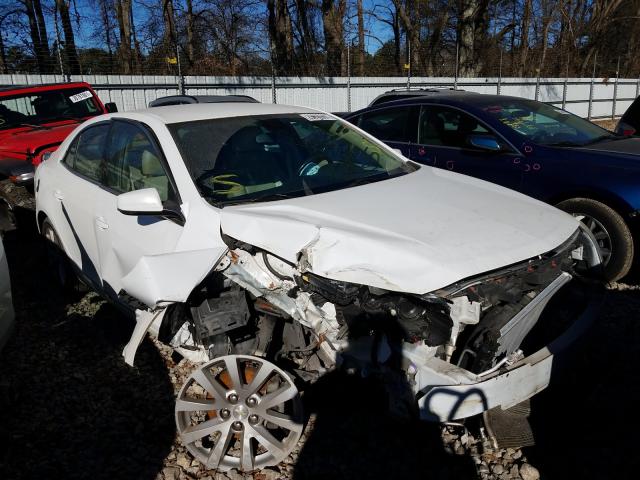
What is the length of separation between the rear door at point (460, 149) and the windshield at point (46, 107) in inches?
205

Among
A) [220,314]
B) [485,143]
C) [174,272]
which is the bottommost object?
[220,314]

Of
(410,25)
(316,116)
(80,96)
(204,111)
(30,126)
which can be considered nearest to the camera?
(204,111)

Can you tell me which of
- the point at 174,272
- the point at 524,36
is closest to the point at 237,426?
the point at 174,272

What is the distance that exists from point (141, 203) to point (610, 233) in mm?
3774

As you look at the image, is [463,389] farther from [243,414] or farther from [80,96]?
[80,96]

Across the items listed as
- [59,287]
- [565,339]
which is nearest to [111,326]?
[59,287]

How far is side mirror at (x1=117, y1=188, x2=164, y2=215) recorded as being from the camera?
9.50 ft

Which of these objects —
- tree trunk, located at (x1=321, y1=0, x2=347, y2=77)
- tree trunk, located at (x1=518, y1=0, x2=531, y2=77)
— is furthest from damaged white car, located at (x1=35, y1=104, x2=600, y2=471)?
tree trunk, located at (x1=518, y1=0, x2=531, y2=77)

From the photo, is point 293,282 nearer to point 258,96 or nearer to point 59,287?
point 59,287

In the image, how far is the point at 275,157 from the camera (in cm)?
347

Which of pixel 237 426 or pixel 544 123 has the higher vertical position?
pixel 544 123

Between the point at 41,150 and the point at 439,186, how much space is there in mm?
5301

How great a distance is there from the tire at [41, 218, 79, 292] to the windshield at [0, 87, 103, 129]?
3.67 meters

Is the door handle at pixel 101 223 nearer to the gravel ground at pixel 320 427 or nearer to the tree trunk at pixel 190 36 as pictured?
the gravel ground at pixel 320 427
